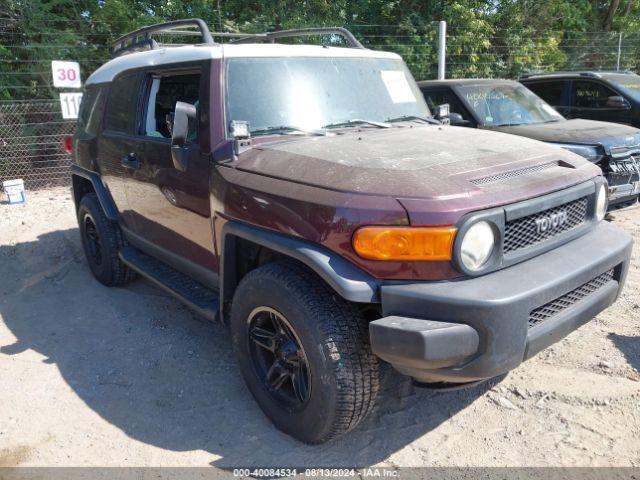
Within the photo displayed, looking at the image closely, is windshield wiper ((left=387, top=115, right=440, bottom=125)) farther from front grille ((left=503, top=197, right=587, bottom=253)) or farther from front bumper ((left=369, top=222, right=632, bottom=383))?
front bumper ((left=369, top=222, right=632, bottom=383))

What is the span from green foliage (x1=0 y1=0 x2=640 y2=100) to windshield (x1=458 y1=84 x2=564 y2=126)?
13.4 feet

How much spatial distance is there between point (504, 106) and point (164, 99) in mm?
4737

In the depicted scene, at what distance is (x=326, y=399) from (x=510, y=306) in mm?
934

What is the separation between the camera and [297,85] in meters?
3.44

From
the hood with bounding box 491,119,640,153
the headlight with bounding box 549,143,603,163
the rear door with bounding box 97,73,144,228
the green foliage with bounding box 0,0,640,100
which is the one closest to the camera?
the rear door with bounding box 97,73,144,228

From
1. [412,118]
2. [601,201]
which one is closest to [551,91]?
[412,118]

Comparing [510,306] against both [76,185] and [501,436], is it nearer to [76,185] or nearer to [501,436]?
[501,436]

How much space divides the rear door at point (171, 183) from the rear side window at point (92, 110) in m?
0.89

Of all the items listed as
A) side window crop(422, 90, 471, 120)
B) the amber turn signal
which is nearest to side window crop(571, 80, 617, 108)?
side window crop(422, 90, 471, 120)

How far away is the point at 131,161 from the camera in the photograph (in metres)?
4.17

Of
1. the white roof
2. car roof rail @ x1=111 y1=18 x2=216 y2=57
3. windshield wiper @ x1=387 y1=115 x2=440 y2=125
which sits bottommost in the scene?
windshield wiper @ x1=387 y1=115 x2=440 y2=125

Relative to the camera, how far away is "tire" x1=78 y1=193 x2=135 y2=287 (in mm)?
4898

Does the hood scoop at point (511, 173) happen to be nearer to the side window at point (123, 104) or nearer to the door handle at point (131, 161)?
the door handle at point (131, 161)

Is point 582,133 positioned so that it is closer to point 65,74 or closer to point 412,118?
point 412,118
